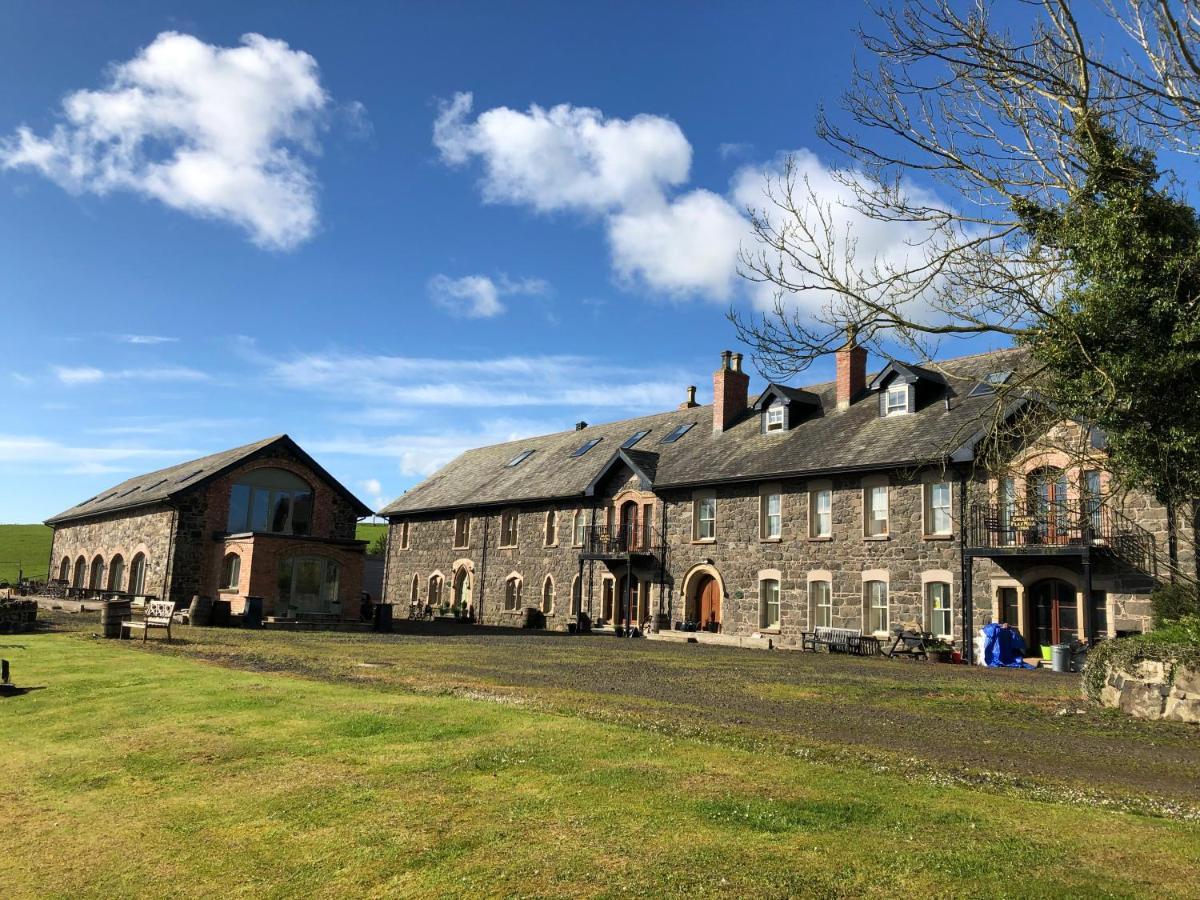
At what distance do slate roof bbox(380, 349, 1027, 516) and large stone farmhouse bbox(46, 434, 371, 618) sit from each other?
7.64m

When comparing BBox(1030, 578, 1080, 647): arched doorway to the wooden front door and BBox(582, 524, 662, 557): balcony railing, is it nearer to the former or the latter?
the wooden front door

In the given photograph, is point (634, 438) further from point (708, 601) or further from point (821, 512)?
point (821, 512)

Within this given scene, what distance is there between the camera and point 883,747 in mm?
9070

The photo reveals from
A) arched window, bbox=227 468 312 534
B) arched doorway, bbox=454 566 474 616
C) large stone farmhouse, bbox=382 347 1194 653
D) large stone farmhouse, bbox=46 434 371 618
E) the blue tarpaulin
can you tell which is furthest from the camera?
arched doorway, bbox=454 566 474 616

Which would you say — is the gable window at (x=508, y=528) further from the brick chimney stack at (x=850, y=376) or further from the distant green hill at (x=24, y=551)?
the distant green hill at (x=24, y=551)

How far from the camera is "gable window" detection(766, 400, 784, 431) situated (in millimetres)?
31000

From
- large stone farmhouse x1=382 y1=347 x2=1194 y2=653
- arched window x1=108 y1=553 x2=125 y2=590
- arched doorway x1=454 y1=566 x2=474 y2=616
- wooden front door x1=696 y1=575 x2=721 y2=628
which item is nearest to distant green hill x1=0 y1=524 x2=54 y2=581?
arched window x1=108 y1=553 x2=125 y2=590

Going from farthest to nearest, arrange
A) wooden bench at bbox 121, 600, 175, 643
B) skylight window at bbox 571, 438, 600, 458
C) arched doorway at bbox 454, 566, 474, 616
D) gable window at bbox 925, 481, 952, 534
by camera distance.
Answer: arched doorway at bbox 454, 566, 474, 616 < skylight window at bbox 571, 438, 600, 458 < gable window at bbox 925, 481, 952, 534 < wooden bench at bbox 121, 600, 175, 643

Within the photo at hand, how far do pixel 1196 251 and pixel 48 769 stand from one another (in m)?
14.7

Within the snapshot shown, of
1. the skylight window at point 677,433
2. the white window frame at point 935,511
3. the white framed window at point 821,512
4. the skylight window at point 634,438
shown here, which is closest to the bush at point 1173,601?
the white window frame at point 935,511

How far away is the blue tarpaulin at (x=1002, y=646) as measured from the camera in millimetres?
22141

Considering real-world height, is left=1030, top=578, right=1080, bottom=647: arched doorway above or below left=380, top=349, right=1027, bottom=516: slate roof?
below

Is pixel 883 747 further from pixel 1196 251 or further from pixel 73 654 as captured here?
pixel 73 654

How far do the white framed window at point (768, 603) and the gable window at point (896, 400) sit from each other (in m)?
6.31
